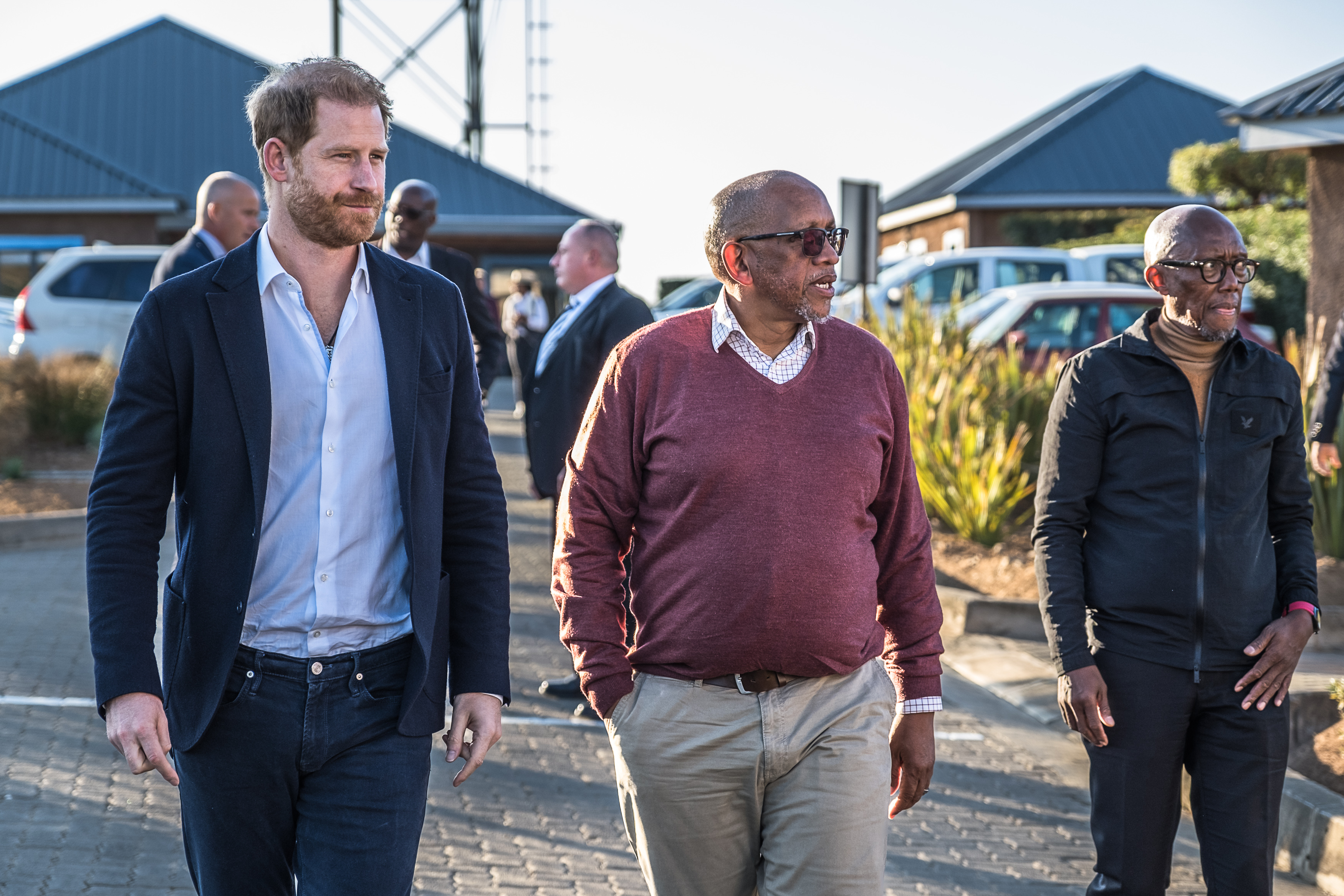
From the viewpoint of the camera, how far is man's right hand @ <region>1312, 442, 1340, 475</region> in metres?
6.18

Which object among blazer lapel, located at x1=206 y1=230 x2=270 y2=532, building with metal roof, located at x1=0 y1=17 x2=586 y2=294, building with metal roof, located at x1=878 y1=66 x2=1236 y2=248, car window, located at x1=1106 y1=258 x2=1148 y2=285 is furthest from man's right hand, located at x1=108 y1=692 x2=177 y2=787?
building with metal roof, located at x1=878 y1=66 x2=1236 y2=248

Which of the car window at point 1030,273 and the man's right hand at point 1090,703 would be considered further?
the car window at point 1030,273

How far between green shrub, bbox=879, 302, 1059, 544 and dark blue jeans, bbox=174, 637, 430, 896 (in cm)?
741

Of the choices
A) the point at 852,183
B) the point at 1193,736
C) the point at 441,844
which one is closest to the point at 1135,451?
the point at 1193,736

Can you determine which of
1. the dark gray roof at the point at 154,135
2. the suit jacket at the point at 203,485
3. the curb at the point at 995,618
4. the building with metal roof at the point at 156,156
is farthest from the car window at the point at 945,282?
the suit jacket at the point at 203,485

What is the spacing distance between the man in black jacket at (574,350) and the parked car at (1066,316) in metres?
8.71

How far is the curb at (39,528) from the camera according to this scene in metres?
10.3

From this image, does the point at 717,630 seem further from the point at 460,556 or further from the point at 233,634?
the point at 233,634

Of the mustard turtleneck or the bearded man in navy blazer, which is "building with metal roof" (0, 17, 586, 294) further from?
the bearded man in navy blazer

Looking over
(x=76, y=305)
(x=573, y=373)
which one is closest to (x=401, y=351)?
(x=573, y=373)

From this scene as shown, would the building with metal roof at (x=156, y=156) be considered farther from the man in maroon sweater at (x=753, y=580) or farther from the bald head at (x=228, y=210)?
the man in maroon sweater at (x=753, y=580)

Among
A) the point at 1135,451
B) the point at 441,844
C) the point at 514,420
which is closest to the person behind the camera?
the point at 1135,451

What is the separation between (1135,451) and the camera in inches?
143

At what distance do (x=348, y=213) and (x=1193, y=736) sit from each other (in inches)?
97.3
